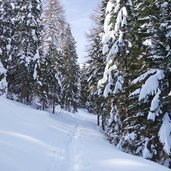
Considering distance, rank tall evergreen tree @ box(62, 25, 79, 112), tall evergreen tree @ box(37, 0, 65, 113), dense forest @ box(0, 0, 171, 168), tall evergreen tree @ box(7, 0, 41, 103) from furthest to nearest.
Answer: tall evergreen tree @ box(62, 25, 79, 112)
tall evergreen tree @ box(37, 0, 65, 113)
tall evergreen tree @ box(7, 0, 41, 103)
dense forest @ box(0, 0, 171, 168)

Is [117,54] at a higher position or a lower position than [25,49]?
lower

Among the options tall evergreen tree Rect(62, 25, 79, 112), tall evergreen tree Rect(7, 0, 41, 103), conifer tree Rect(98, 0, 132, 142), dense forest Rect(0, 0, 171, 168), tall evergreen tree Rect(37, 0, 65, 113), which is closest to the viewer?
dense forest Rect(0, 0, 171, 168)

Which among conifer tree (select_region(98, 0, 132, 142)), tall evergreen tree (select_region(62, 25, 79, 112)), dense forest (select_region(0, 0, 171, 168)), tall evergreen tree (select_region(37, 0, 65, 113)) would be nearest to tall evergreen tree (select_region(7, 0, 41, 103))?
dense forest (select_region(0, 0, 171, 168))

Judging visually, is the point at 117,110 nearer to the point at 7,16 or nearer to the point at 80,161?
the point at 80,161

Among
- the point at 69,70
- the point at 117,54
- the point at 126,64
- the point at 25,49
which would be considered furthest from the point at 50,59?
the point at 126,64

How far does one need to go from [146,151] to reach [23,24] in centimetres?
2493

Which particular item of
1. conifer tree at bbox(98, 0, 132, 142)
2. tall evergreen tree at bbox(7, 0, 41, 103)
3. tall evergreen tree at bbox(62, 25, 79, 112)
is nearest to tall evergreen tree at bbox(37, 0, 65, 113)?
tall evergreen tree at bbox(62, 25, 79, 112)

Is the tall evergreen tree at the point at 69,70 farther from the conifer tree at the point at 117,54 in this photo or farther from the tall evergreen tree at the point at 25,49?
the conifer tree at the point at 117,54

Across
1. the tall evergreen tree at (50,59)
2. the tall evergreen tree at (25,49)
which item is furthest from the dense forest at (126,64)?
the tall evergreen tree at (50,59)

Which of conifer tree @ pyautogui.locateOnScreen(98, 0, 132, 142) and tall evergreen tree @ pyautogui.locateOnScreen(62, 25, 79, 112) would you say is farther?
tall evergreen tree @ pyautogui.locateOnScreen(62, 25, 79, 112)

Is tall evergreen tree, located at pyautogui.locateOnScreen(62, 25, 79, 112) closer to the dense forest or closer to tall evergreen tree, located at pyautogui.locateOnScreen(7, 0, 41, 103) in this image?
the dense forest

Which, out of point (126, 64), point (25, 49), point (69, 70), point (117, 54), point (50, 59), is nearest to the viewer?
point (126, 64)

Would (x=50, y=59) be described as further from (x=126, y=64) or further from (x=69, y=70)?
(x=126, y=64)

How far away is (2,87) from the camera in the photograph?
29.5 metres
